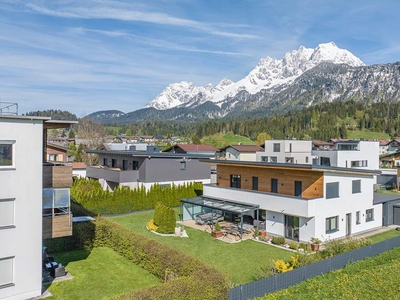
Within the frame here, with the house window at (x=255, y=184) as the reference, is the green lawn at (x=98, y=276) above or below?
below

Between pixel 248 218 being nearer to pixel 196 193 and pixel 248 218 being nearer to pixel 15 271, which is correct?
pixel 196 193

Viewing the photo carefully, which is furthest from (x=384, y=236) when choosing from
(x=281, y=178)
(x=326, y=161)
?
(x=326, y=161)

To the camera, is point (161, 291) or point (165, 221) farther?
point (165, 221)

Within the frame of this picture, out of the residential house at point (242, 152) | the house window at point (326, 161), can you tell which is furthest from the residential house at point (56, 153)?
the house window at point (326, 161)

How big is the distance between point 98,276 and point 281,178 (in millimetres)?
14369

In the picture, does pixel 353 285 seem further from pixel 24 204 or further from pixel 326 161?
pixel 326 161

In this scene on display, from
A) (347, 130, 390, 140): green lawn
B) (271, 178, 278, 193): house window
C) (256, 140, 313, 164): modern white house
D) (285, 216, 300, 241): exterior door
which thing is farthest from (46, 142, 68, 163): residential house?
(347, 130, 390, 140): green lawn

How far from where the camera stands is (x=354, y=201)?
25.5 m

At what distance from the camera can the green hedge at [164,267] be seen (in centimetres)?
1180

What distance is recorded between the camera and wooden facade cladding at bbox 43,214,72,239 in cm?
1559

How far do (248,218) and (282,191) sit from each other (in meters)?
3.61

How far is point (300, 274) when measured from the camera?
14758 millimetres

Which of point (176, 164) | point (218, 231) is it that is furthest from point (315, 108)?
point (218, 231)

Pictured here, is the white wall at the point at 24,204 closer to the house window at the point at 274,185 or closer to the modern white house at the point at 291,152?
the house window at the point at 274,185
